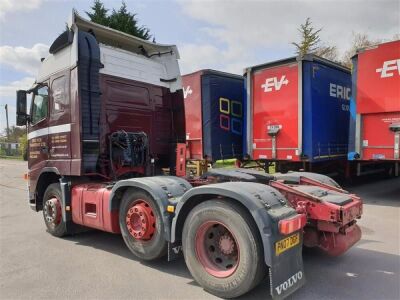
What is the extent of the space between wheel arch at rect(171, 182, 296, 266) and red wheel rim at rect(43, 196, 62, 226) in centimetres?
282

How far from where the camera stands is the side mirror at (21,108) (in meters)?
A: 6.50

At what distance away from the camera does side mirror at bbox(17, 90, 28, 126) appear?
6500 millimetres

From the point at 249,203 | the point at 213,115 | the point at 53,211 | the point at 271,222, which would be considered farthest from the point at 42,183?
the point at 213,115

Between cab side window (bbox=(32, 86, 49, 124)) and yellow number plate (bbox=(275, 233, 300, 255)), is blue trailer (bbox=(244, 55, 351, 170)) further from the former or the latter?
yellow number plate (bbox=(275, 233, 300, 255))

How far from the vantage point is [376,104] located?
28.6 feet

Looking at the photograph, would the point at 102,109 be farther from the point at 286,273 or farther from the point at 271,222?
the point at 286,273

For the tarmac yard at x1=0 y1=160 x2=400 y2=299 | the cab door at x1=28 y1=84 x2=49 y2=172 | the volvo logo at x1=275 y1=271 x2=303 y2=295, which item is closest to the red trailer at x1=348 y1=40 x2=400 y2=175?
the tarmac yard at x1=0 y1=160 x2=400 y2=299

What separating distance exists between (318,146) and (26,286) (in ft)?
24.9

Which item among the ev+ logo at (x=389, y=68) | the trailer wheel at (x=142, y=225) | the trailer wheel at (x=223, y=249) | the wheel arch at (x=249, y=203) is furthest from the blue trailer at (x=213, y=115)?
the trailer wheel at (x=223, y=249)

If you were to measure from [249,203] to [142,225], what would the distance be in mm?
1625

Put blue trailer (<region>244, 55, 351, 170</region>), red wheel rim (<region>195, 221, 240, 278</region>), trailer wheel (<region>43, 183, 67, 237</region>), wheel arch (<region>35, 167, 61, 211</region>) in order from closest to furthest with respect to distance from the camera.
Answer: red wheel rim (<region>195, 221, 240, 278</region>) < trailer wheel (<region>43, 183, 67, 237</region>) < wheel arch (<region>35, 167, 61, 211</region>) < blue trailer (<region>244, 55, 351, 170</region>)

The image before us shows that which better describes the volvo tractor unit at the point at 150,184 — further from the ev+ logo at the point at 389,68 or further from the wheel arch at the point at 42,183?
the ev+ logo at the point at 389,68

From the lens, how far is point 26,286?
4.06 m

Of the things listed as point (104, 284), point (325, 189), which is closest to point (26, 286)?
point (104, 284)
